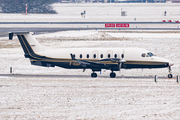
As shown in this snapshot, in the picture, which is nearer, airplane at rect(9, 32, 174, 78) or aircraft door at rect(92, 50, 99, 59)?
airplane at rect(9, 32, 174, 78)

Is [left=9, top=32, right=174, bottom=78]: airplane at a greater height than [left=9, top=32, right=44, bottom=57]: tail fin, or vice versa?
[left=9, top=32, right=44, bottom=57]: tail fin

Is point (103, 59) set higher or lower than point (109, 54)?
lower

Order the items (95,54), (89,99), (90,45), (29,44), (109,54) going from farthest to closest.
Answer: (90,45)
(29,44)
(95,54)
(109,54)
(89,99)

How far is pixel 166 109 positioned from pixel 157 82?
11617 millimetres

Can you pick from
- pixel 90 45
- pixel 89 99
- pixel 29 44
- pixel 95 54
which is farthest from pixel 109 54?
pixel 90 45

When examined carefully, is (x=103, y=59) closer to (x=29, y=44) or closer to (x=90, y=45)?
(x=29, y=44)

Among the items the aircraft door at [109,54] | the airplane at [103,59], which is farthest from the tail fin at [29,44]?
the aircraft door at [109,54]

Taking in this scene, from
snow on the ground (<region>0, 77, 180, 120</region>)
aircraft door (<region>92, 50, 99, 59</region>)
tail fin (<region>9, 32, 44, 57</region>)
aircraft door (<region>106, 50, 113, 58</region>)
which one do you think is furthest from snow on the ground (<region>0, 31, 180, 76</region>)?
snow on the ground (<region>0, 77, 180, 120</region>)

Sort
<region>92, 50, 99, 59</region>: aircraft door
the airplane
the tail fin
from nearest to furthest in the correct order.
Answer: the airplane, <region>92, 50, 99, 59</region>: aircraft door, the tail fin

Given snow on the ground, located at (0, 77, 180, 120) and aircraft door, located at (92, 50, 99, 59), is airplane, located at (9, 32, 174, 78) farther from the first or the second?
snow on the ground, located at (0, 77, 180, 120)

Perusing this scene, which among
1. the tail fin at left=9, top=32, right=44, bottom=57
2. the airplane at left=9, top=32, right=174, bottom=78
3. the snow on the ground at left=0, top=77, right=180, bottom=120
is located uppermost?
the tail fin at left=9, top=32, right=44, bottom=57

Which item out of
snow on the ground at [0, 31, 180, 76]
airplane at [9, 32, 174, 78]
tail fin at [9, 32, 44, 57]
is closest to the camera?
airplane at [9, 32, 174, 78]

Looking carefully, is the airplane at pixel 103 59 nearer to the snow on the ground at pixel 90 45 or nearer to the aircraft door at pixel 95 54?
the aircraft door at pixel 95 54

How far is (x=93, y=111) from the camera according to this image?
21.2 meters
